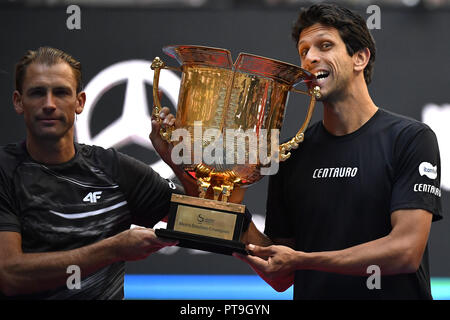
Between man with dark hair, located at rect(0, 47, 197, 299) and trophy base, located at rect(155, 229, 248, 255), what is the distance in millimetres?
36

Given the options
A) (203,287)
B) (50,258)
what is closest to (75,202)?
(50,258)

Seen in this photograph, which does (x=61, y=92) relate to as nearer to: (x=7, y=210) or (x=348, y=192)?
(x=7, y=210)

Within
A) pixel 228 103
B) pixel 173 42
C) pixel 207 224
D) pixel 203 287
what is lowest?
pixel 203 287

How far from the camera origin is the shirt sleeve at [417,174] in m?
1.99

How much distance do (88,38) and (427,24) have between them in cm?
193

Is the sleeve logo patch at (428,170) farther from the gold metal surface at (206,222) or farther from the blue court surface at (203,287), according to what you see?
the blue court surface at (203,287)

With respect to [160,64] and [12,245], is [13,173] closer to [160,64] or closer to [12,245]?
[12,245]

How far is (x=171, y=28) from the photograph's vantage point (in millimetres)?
3473

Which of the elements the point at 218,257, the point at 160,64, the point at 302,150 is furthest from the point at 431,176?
the point at 218,257

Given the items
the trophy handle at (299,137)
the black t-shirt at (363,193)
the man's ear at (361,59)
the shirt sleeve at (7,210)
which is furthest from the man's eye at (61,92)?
the man's ear at (361,59)

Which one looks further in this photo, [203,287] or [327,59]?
[203,287]

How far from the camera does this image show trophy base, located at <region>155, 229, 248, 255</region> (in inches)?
73.7

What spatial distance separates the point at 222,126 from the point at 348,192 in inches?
19.5

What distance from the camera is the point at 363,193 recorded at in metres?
2.06
